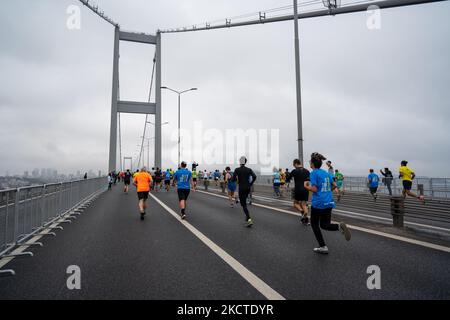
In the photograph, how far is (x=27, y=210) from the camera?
6.40 m

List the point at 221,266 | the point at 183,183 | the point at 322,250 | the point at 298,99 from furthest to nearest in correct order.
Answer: the point at 298,99 < the point at 183,183 < the point at 322,250 < the point at 221,266

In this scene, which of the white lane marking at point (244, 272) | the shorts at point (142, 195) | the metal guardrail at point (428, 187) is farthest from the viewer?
the metal guardrail at point (428, 187)

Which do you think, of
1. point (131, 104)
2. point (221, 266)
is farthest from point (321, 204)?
point (131, 104)

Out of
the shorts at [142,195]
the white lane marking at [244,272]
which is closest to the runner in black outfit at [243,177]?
the white lane marking at [244,272]

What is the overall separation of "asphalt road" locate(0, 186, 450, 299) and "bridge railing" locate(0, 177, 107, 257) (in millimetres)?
517

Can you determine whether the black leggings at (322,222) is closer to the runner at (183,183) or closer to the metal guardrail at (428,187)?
the runner at (183,183)

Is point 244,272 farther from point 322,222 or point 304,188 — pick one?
point 304,188

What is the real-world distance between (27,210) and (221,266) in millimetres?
4862

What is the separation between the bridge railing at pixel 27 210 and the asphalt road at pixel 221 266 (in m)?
0.52

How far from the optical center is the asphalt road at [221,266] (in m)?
3.32

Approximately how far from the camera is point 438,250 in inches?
199

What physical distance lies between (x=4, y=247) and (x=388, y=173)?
20.2 metres
